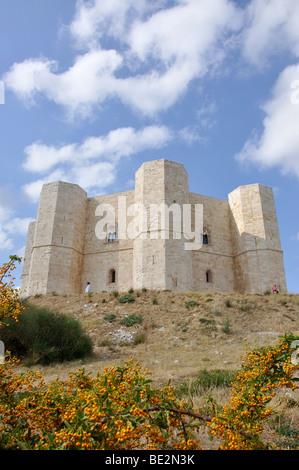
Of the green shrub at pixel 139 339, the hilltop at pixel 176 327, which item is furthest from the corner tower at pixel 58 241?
the green shrub at pixel 139 339

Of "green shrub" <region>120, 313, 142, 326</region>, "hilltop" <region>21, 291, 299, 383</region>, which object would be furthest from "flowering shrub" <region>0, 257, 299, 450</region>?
"green shrub" <region>120, 313, 142, 326</region>

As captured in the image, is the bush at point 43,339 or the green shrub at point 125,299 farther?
the green shrub at point 125,299

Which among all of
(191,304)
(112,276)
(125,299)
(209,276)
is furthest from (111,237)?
(191,304)

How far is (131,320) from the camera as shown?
11.5m

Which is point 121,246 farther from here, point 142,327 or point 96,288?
point 142,327

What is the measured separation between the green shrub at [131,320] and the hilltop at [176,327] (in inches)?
1.4

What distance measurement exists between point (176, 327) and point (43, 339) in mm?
4517

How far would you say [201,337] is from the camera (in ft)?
33.2

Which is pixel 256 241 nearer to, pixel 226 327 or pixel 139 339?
pixel 226 327

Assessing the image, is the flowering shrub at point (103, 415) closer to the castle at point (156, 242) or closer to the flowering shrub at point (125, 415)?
the flowering shrub at point (125, 415)

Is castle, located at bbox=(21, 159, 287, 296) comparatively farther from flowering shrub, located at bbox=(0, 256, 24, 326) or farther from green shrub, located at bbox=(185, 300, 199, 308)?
flowering shrub, located at bbox=(0, 256, 24, 326)

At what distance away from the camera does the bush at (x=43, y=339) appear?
7.83 meters

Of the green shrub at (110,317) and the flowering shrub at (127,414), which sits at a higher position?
the green shrub at (110,317)

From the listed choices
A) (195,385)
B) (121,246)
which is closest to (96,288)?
(121,246)
